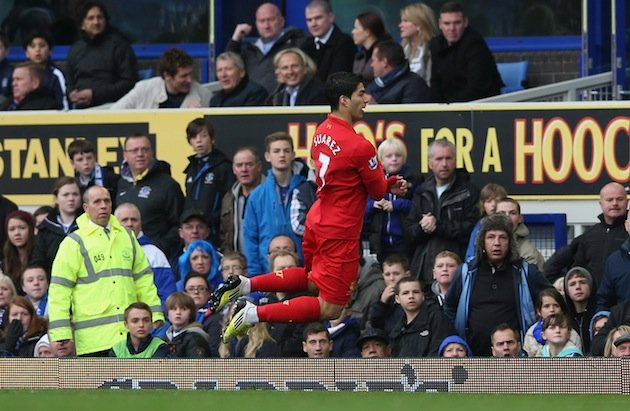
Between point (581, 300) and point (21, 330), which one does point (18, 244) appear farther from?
point (581, 300)

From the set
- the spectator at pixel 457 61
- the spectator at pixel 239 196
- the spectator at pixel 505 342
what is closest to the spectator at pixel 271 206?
the spectator at pixel 239 196

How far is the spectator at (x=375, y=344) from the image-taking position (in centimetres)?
1348

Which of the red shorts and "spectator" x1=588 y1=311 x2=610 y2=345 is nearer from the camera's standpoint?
the red shorts

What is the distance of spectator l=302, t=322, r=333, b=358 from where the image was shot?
1342cm

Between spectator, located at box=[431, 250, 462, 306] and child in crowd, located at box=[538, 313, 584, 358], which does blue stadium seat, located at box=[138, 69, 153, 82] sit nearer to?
spectator, located at box=[431, 250, 462, 306]

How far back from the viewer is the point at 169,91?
16641 mm

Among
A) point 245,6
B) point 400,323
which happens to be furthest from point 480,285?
point 245,6

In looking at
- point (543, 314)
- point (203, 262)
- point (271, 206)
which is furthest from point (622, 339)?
point (203, 262)

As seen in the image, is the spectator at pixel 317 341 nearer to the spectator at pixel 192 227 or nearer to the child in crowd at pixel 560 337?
the child in crowd at pixel 560 337

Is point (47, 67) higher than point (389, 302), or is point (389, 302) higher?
point (47, 67)

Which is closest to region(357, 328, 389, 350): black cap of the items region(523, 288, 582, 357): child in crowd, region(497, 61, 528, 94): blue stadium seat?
region(523, 288, 582, 357): child in crowd

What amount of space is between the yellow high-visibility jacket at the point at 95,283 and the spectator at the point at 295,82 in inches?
108

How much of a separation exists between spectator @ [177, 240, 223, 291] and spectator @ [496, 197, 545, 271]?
2227 mm

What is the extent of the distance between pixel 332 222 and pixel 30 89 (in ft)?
18.7
